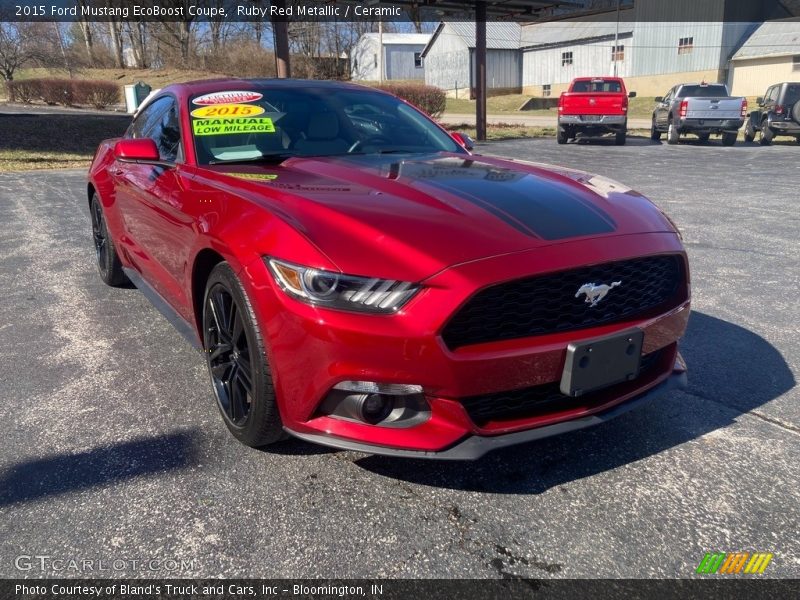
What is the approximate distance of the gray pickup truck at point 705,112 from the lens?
1797cm

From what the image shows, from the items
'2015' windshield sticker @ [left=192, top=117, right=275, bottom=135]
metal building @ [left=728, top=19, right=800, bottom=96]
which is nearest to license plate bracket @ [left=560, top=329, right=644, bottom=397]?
'2015' windshield sticker @ [left=192, top=117, right=275, bottom=135]

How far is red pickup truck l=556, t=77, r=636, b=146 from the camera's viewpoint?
18891 mm

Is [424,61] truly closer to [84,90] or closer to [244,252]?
[84,90]

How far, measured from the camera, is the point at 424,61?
53.9 meters

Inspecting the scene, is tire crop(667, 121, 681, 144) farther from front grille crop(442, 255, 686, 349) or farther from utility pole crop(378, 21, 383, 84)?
utility pole crop(378, 21, 383, 84)

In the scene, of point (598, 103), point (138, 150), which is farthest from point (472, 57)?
point (138, 150)

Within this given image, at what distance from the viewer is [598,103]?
18953 mm

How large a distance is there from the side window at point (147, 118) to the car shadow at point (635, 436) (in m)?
2.72

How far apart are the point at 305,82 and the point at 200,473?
8.18ft

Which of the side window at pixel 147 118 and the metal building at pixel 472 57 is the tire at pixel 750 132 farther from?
the metal building at pixel 472 57

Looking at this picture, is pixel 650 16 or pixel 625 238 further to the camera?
pixel 650 16

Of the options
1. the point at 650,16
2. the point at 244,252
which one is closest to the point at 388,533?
the point at 244,252

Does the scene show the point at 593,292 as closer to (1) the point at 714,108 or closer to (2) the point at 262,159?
(2) the point at 262,159

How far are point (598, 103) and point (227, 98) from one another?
17573 millimetres
